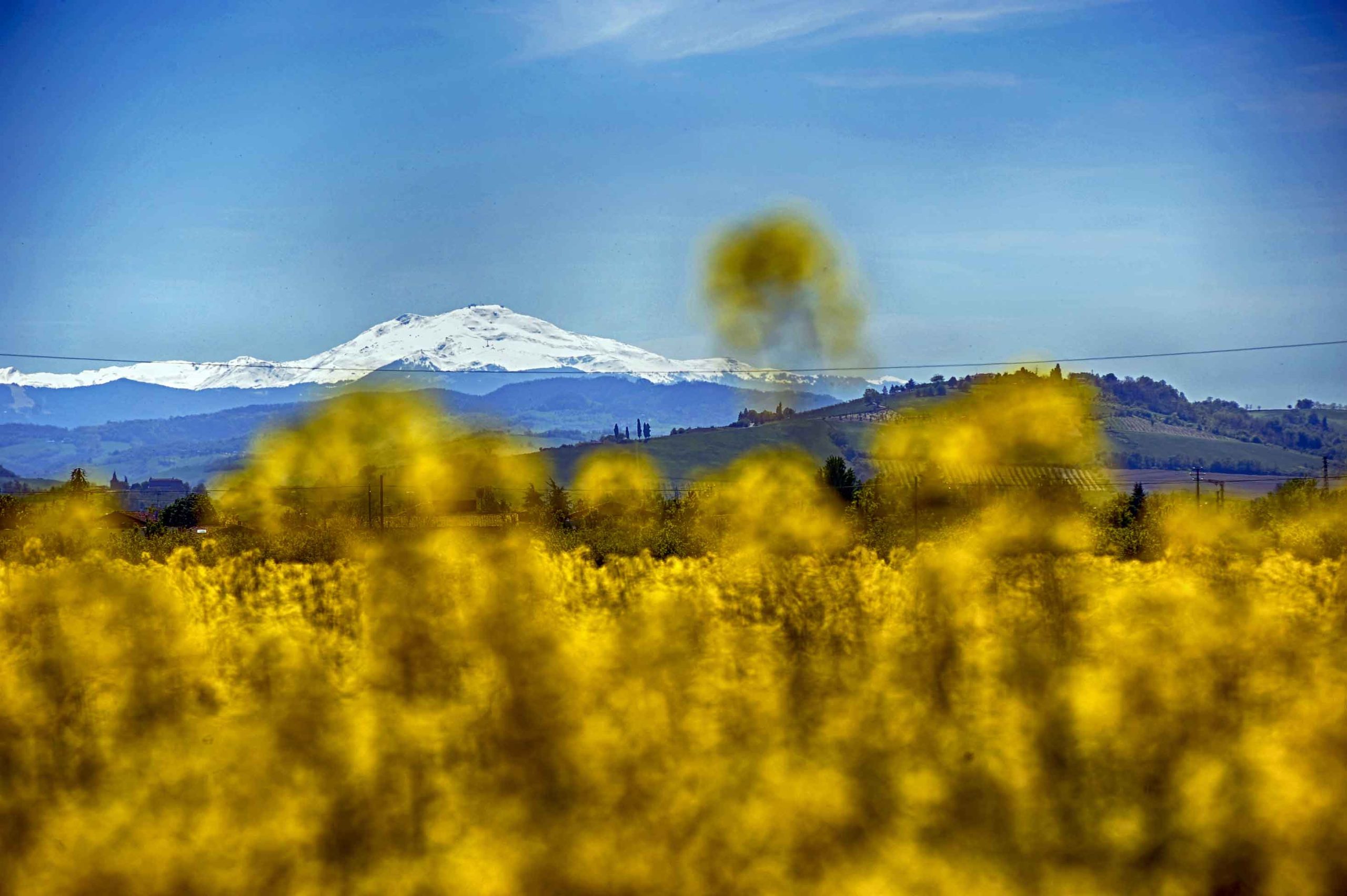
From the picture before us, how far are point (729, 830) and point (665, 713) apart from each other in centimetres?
223

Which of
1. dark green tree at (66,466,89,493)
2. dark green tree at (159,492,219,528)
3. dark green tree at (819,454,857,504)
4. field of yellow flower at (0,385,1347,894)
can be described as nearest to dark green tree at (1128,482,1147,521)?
dark green tree at (819,454,857,504)

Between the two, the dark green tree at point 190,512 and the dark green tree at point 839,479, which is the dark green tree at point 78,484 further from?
the dark green tree at point 839,479

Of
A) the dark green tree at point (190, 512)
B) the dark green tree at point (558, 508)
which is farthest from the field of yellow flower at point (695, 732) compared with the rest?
the dark green tree at point (190, 512)

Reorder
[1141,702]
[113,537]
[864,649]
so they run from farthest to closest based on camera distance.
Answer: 1. [113,537]
2. [864,649]
3. [1141,702]

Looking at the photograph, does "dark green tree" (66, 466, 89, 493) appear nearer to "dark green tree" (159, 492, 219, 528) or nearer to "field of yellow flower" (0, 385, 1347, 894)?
"dark green tree" (159, 492, 219, 528)

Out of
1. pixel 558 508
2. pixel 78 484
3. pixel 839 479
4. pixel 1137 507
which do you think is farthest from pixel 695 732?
pixel 78 484

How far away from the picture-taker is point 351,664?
22.8 metres

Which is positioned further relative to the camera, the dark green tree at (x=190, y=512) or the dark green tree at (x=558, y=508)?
the dark green tree at (x=190, y=512)

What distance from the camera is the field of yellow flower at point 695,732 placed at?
1917 cm

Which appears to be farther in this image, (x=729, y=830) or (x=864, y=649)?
(x=864, y=649)

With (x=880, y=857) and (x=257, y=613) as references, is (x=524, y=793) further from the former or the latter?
(x=257, y=613)

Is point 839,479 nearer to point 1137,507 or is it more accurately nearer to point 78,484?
point 1137,507

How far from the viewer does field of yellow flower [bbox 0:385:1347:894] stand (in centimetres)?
1917

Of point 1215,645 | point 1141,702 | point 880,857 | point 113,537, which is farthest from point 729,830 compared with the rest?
point 113,537
